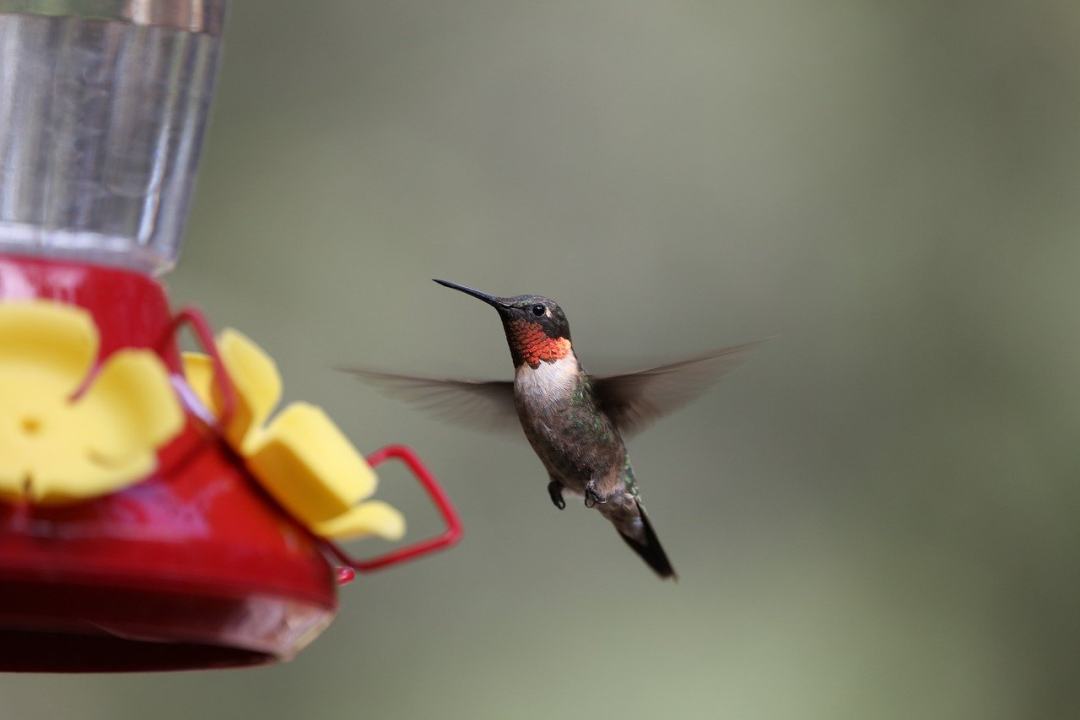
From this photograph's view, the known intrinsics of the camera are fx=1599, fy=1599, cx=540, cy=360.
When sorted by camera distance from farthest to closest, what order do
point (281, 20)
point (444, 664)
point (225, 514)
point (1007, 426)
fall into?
point (281, 20), point (1007, 426), point (444, 664), point (225, 514)

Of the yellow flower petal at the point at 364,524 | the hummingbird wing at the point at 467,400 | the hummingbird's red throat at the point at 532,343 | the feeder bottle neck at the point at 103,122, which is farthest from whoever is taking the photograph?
the hummingbird wing at the point at 467,400

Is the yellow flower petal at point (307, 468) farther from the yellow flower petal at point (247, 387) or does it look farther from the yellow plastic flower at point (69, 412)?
the yellow plastic flower at point (69, 412)

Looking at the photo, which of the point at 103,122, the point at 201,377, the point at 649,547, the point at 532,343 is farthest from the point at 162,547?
the point at 649,547

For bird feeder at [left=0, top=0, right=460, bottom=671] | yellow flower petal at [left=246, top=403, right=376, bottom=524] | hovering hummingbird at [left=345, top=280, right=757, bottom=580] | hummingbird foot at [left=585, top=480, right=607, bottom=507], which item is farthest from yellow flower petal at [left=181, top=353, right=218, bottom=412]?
hummingbird foot at [left=585, top=480, right=607, bottom=507]

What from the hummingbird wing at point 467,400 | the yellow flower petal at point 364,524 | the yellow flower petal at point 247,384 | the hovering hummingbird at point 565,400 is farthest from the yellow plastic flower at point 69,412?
the hummingbird wing at point 467,400

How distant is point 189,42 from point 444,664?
3.62m

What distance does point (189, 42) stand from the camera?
287 centimetres

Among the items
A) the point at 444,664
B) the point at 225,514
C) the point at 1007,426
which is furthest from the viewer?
the point at 1007,426

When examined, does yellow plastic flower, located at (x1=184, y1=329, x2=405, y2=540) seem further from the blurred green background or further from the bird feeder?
the blurred green background

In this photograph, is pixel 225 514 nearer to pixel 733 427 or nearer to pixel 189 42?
pixel 189 42

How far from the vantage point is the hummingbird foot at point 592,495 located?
335cm

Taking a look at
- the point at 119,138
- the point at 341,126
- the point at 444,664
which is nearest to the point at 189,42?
the point at 119,138

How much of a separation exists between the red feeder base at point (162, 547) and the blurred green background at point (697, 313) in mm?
4152

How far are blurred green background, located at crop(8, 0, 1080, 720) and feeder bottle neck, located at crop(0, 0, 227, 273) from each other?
3359 millimetres
